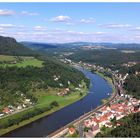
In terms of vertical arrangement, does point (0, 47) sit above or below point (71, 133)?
above

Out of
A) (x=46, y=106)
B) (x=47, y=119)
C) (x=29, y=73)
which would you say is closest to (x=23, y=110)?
(x=46, y=106)

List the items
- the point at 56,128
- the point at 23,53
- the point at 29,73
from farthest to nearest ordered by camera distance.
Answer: the point at 23,53, the point at 29,73, the point at 56,128

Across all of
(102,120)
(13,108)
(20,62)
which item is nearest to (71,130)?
(102,120)

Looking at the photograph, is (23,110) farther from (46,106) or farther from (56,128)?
(56,128)

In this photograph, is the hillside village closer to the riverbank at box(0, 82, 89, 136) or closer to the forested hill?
the riverbank at box(0, 82, 89, 136)

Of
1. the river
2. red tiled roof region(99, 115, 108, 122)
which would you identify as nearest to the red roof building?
the river
